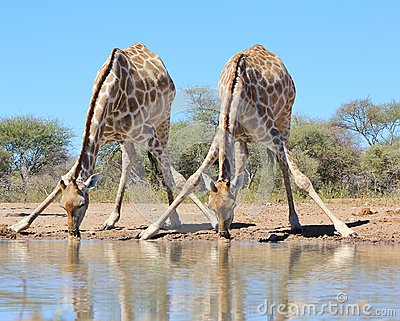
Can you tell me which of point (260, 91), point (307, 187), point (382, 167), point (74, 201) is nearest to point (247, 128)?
point (260, 91)

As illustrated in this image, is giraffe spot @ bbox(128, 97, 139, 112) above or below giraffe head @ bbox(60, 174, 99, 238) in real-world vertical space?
above

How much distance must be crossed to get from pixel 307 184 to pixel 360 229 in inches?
34.8

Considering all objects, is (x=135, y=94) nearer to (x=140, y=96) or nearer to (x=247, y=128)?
(x=140, y=96)

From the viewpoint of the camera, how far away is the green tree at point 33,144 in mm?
25438

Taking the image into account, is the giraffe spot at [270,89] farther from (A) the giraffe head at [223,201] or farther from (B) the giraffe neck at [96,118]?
(A) the giraffe head at [223,201]

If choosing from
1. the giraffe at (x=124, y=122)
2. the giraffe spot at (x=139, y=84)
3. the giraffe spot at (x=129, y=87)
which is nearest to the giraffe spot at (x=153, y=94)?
the giraffe at (x=124, y=122)

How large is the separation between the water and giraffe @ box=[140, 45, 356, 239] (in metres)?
0.81

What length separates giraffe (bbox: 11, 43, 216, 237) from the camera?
346 inches

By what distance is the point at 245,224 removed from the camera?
11383 millimetres

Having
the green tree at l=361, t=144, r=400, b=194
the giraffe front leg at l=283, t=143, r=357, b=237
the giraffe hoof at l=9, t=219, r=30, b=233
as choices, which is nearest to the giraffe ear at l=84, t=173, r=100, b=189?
the giraffe hoof at l=9, t=219, r=30, b=233

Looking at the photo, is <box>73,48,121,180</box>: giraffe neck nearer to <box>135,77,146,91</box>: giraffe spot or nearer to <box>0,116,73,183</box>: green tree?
<box>135,77,146,91</box>: giraffe spot

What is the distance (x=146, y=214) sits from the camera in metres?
13.1

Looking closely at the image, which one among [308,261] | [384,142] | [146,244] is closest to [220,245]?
[146,244]

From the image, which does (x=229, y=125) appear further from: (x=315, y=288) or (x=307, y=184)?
(x=315, y=288)
